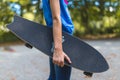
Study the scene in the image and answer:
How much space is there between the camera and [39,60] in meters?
7.71

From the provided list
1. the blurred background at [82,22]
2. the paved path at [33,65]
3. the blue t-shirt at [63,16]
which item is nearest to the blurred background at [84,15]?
the blurred background at [82,22]

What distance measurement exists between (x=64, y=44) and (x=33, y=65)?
175 inches

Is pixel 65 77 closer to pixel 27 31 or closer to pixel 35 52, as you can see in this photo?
pixel 27 31

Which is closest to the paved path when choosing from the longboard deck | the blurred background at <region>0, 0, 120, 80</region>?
the blurred background at <region>0, 0, 120, 80</region>

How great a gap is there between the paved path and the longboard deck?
123 inches

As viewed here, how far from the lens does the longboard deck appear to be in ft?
9.32

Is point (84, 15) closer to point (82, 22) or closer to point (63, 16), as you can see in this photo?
point (82, 22)

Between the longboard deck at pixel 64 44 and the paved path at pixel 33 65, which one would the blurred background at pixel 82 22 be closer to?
the paved path at pixel 33 65

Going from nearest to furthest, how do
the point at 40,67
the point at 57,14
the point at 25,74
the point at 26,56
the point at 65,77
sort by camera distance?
the point at 57,14, the point at 65,77, the point at 25,74, the point at 40,67, the point at 26,56

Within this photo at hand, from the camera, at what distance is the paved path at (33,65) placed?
6.27 meters

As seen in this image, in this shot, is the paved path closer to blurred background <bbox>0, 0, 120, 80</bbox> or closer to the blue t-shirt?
blurred background <bbox>0, 0, 120, 80</bbox>

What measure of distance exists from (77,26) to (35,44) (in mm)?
9054

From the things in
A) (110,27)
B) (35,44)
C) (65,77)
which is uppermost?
(35,44)

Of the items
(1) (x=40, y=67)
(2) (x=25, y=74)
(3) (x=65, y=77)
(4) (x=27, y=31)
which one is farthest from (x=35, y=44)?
Answer: (1) (x=40, y=67)
